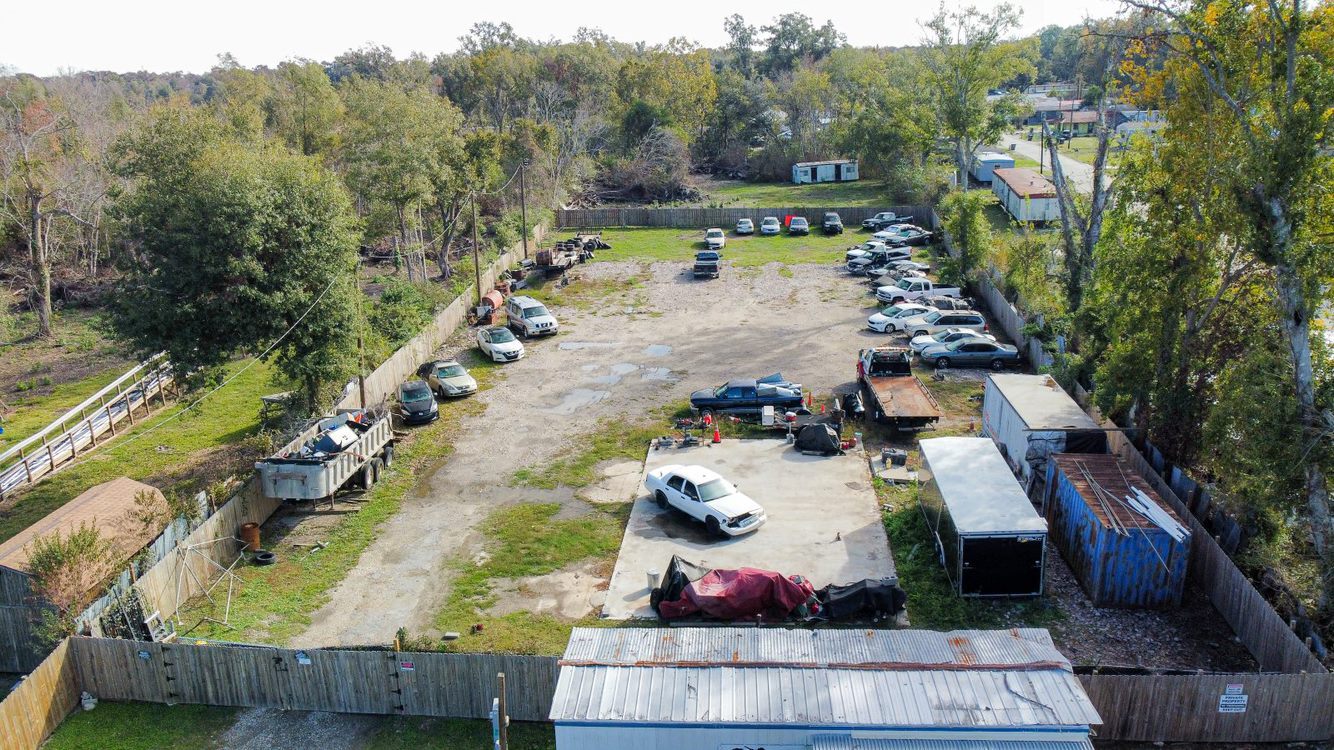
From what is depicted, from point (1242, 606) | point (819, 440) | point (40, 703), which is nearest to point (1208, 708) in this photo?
point (1242, 606)

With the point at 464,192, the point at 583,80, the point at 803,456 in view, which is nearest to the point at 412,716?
the point at 803,456

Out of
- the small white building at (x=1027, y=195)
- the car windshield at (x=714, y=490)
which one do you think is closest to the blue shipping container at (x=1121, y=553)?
the car windshield at (x=714, y=490)

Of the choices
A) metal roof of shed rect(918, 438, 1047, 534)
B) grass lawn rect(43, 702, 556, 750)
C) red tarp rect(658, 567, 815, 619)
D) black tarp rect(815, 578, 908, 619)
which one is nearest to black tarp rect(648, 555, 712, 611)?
red tarp rect(658, 567, 815, 619)

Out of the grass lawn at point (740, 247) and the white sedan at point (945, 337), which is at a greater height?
the grass lawn at point (740, 247)

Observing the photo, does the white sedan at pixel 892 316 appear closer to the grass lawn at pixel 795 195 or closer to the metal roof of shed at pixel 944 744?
the metal roof of shed at pixel 944 744

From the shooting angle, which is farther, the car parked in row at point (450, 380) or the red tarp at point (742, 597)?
the car parked in row at point (450, 380)

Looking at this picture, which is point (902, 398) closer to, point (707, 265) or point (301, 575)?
point (301, 575)
